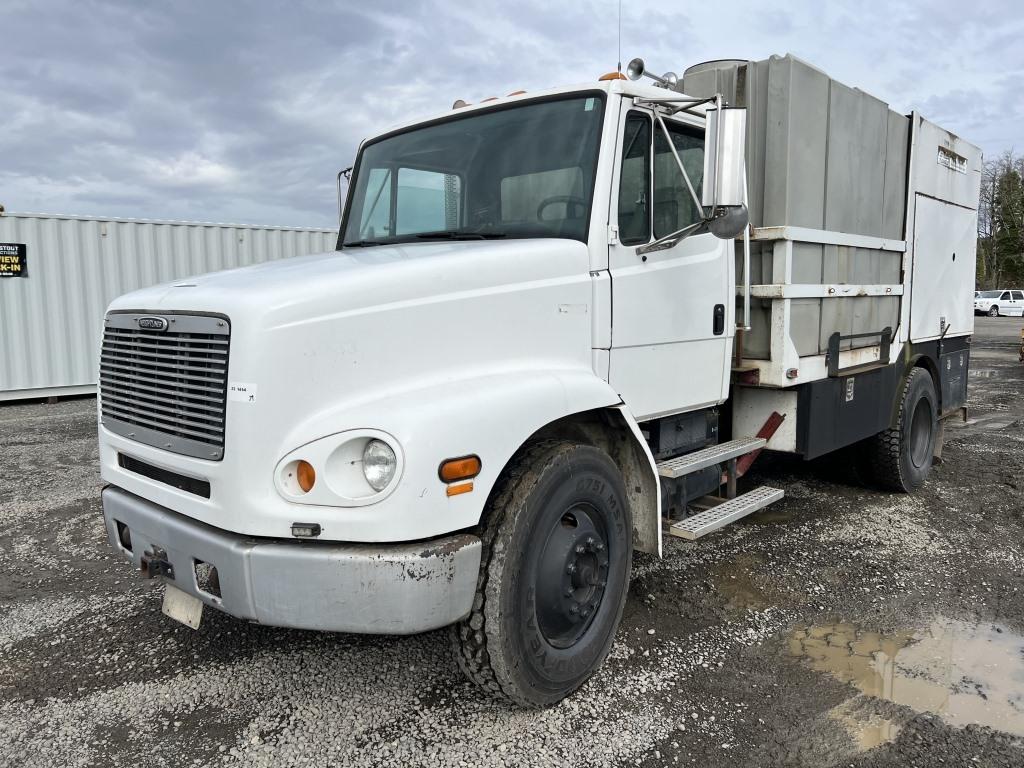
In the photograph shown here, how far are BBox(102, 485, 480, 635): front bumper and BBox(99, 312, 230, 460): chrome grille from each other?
0.38 m

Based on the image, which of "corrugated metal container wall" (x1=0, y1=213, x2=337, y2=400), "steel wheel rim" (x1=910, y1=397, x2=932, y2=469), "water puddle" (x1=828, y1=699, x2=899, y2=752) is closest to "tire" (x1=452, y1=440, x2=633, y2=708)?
"water puddle" (x1=828, y1=699, x2=899, y2=752)

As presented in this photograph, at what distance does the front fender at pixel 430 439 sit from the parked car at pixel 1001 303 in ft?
140

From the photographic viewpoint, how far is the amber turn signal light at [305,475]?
254cm

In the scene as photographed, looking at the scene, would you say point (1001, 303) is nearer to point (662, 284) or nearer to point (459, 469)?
point (662, 284)

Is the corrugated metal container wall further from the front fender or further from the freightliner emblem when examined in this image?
the front fender

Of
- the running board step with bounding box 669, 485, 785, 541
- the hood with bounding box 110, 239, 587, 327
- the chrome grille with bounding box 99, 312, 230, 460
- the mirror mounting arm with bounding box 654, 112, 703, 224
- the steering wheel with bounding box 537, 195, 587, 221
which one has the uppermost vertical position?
the mirror mounting arm with bounding box 654, 112, 703, 224

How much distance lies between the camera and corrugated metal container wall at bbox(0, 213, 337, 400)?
12.1m

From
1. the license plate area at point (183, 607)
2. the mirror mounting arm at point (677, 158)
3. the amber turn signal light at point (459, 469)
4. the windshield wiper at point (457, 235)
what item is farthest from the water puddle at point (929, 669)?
the license plate area at point (183, 607)

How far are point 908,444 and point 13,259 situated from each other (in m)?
12.7

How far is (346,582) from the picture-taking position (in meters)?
2.49

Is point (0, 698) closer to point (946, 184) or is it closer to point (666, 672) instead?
point (666, 672)

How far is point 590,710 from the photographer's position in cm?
310

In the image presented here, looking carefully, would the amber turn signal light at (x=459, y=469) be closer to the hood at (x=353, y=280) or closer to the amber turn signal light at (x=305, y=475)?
the amber turn signal light at (x=305, y=475)

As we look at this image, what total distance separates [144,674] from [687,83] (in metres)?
4.43
